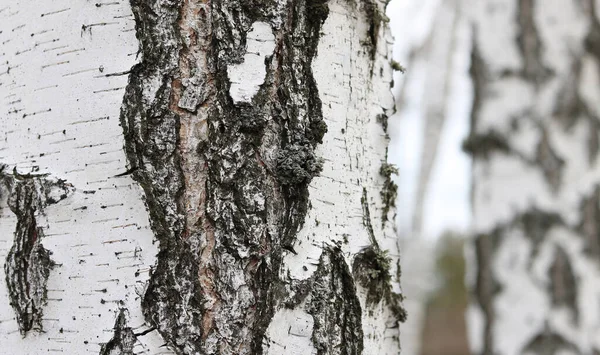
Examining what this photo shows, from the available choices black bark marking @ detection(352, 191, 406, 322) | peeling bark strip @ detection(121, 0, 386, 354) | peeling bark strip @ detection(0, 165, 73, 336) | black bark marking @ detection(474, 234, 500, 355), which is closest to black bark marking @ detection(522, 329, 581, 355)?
black bark marking @ detection(474, 234, 500, 355)

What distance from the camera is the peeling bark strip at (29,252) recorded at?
0.74 m

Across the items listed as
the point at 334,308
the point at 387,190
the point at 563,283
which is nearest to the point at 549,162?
the point at 563,283

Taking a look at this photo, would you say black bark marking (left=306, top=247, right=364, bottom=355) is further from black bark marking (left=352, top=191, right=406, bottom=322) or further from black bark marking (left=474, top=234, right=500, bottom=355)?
black bark marking (left=474, top=234, right=500, bottom=355)

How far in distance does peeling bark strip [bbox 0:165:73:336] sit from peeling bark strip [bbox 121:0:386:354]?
134 mm

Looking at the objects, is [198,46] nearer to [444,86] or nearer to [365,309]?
[365,309]

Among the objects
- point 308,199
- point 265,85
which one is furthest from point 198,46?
point 308,199

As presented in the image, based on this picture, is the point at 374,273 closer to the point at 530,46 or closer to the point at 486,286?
the point at 486,286

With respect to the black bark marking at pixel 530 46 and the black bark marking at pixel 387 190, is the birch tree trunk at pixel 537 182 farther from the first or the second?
the black bark marking at pixel 387 190

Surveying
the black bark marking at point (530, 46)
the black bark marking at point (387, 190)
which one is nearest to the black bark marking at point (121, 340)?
the black bark marking at point (387, 190)

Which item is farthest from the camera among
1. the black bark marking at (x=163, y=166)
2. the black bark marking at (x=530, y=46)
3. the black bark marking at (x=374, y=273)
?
the black bark marking at (x=530, y=46)

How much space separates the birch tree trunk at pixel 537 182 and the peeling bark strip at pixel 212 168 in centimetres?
157

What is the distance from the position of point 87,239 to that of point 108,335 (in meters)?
0.11

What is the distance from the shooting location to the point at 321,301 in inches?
28.5

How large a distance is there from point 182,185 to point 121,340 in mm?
181
